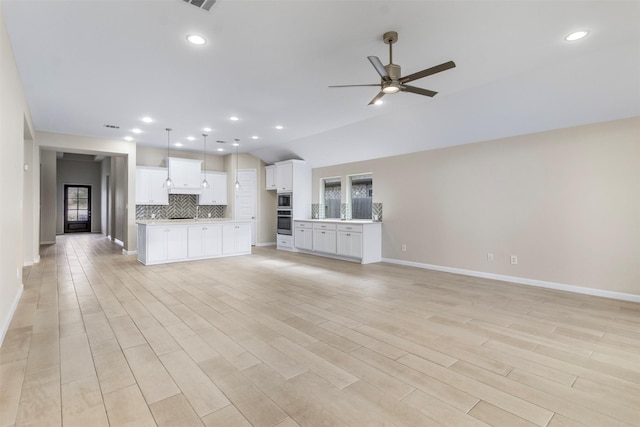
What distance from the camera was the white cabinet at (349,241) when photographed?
6.55 metres

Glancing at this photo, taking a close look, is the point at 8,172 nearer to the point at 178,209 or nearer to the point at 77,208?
the point at 178,209

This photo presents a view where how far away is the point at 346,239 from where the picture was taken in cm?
683

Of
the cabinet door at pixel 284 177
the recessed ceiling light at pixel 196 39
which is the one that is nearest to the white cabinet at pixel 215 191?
the cabinet door at pixel 284 177

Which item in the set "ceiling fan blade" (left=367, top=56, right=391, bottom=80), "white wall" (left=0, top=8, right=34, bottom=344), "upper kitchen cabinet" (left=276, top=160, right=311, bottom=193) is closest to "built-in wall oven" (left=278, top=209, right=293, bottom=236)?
"upper kitchen cabinet" (left=276, top=160, right=311, bottom=193)

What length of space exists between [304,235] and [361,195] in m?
1.81

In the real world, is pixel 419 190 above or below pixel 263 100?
below

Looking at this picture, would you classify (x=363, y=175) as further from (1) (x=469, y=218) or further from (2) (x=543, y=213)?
(2) (x=543, y=213)

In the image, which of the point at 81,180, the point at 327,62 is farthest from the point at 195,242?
the point at 81,180

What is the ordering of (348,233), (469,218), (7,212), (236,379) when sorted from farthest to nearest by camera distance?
1. (348,233)
2. (469,218)
3. (7,212)
4. (236,379)

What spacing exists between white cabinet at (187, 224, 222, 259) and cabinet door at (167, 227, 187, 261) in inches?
4.2

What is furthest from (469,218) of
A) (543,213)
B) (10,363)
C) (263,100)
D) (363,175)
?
(10,363)

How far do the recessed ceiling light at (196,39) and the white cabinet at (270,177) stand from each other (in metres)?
6.09

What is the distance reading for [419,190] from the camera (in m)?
6.22

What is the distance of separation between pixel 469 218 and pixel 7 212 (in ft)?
20.4
